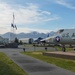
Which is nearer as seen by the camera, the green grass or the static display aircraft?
the green grass

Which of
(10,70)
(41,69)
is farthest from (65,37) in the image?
(10,70)

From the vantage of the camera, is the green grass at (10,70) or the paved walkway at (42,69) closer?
the paved walkway at (42,69)

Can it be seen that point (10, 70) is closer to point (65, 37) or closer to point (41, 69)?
point (41, 69)

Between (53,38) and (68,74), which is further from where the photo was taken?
(53,38)

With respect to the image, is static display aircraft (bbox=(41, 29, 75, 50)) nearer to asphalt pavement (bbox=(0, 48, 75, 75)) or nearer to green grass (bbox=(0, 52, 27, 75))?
asphalt pavement (bbox=(0, 48, 75, 75))

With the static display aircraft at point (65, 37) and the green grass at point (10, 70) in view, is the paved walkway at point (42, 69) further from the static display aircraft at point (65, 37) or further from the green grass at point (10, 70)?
the static display aircraft at point (65, 37)

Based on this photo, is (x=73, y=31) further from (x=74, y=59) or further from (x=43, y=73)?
(x=43, y=73)

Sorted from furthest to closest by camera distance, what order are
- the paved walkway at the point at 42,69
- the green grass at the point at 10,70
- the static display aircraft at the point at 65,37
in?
the static display aircraft at the point at 65,37 → the green grass at the point at 10,70 → the paved walkway at the point at 42,69

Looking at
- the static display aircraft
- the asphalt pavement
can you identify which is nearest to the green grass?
the asphalt pavement

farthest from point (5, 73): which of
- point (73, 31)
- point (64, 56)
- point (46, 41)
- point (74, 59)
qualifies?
point (46, 41)

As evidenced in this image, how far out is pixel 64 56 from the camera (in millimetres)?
24719

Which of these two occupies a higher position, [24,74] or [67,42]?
[67,42]

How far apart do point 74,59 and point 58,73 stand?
9.24 metres

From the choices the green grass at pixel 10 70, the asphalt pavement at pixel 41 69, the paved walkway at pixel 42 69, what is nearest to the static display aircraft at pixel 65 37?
the asphalt pavement at pixel 41 69
